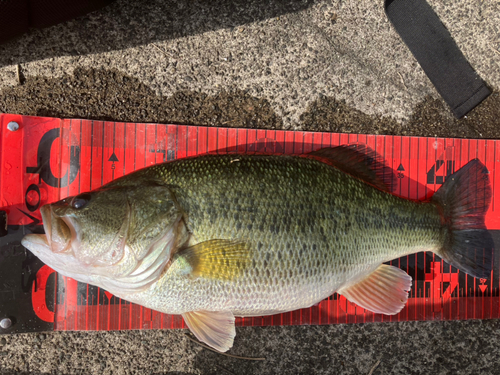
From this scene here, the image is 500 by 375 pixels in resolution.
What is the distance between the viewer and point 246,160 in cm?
193

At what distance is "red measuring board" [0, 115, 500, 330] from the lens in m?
2.19

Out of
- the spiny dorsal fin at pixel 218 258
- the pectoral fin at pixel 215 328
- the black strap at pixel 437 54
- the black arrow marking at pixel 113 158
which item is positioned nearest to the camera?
the spiny dorsal fin at pixel 218 258

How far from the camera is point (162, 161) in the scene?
7.41 feet

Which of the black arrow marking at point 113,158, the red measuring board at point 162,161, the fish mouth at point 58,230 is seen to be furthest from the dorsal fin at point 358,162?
the fish mouth at point 58,230

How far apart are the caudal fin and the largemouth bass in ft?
0.35

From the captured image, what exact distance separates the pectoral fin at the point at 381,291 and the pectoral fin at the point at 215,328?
2.48ft

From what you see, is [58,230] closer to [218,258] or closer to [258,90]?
[218,258]

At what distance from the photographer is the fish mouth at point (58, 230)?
1584 mm

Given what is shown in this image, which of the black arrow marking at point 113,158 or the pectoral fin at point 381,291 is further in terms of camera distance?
the black arrow marking at point 113,158

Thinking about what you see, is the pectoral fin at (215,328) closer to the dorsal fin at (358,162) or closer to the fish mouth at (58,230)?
the fish mouth at (58,230)

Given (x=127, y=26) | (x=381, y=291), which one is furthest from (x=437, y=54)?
(x=127, y=26)

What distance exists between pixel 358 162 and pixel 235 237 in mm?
1033

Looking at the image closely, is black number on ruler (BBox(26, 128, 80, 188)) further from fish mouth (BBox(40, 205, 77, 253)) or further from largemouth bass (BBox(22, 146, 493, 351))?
fish mouth (BBox(40, 205, 77, 253))

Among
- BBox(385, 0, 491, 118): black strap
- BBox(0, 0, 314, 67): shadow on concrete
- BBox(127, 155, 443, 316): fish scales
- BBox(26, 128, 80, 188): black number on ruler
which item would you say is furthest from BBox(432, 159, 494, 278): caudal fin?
BBox(26, 128, 80, 188): black number on ruler
